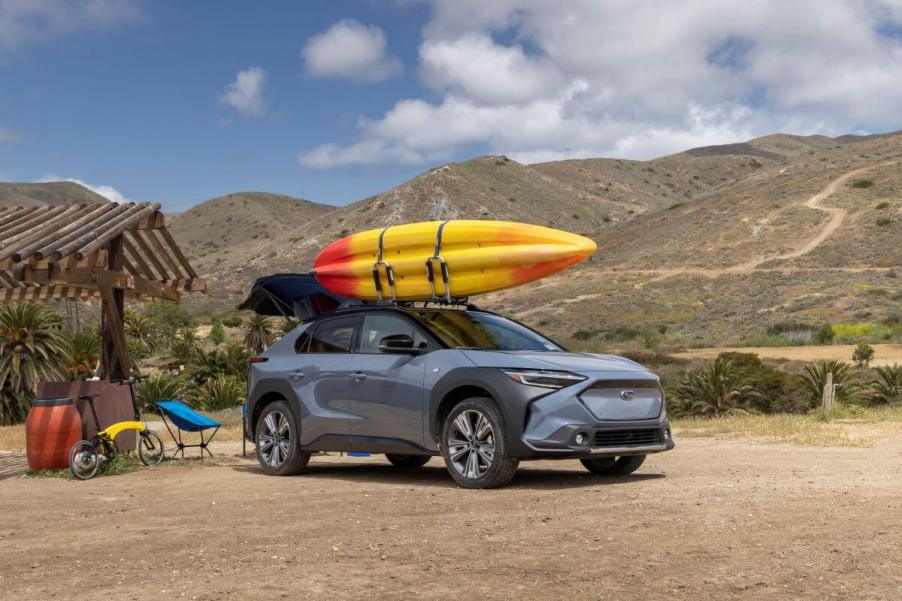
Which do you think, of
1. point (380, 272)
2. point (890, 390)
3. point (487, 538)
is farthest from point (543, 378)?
point (890, 390)

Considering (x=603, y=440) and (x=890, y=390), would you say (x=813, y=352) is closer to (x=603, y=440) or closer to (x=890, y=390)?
(x=890, y=390)

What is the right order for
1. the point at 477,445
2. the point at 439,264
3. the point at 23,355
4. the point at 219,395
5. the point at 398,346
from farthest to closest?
the point at 219,395 < the point at 23,355 < the point at 439,264 < the point at 398,346 < the point at 477,445

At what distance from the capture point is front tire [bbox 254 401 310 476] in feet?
38.1

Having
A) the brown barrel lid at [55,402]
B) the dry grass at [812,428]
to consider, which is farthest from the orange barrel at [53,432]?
the dry grass at [812,428]

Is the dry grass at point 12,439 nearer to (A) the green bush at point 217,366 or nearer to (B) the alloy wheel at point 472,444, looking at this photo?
(B) the alloy wheel at point 472,444

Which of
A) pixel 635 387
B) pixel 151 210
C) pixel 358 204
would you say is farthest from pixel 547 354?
pixel 358 204

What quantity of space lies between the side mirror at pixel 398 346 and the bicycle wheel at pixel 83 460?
4.58m

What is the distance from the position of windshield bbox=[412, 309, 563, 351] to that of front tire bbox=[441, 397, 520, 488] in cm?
79

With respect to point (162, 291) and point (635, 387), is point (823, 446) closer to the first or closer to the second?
point (635, 387)

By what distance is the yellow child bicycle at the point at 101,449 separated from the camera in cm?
1261

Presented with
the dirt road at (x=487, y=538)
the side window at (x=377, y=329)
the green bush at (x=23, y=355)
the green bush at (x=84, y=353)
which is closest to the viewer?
the dirt road at (x=487, y=538)

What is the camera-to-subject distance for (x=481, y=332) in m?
10.6

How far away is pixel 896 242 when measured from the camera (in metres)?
75.1

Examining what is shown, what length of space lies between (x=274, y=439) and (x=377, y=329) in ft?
6.49
